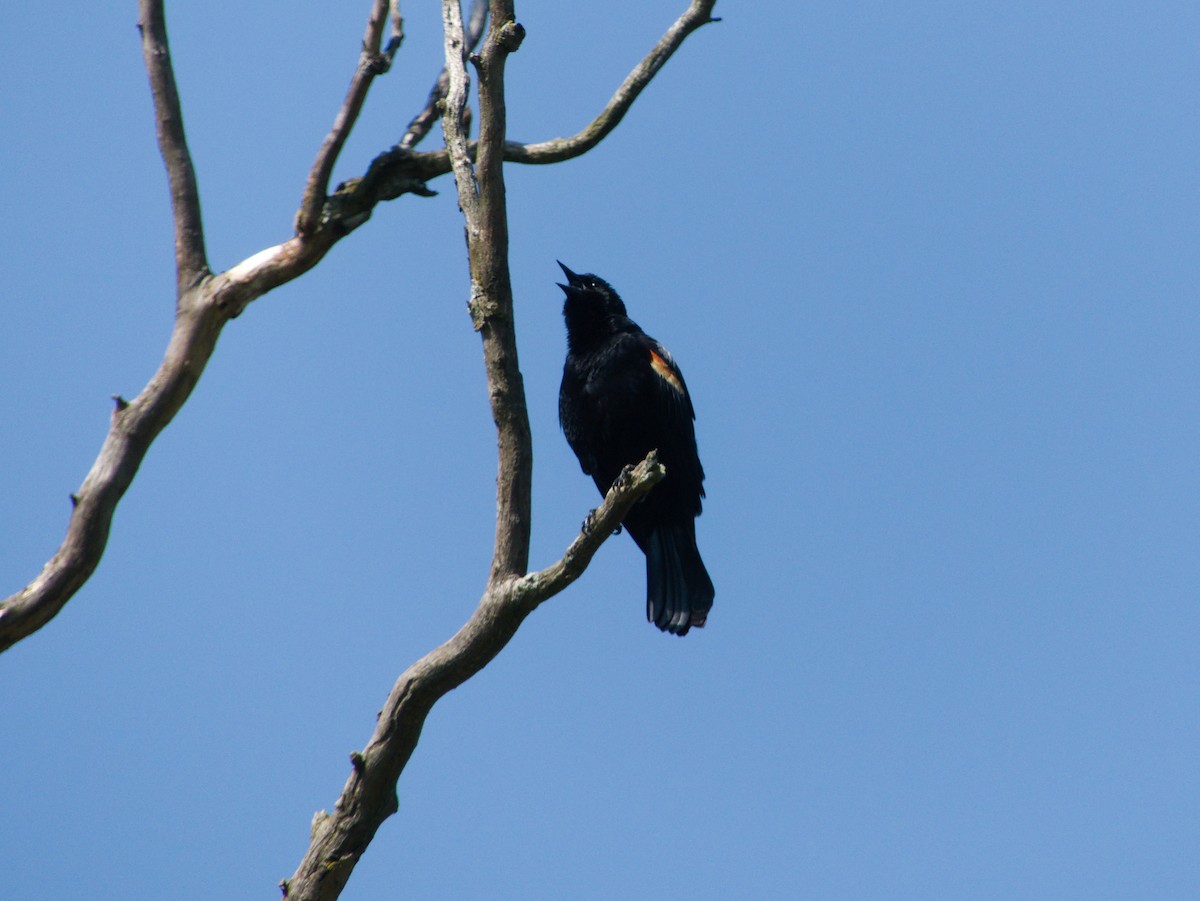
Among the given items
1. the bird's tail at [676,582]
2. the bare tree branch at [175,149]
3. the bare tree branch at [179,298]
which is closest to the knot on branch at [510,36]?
the bare tree branch at [179,298]

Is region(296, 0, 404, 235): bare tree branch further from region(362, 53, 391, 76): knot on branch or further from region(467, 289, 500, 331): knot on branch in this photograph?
region(467, 289, 500, 331): knot on branch

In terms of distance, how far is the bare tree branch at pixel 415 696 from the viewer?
3.88 meters

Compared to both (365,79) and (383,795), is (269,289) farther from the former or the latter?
(383,795)

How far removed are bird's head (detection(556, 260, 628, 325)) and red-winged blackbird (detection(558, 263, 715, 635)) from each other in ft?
0.08

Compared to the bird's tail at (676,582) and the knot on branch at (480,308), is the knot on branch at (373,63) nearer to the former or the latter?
the knot on branch at (480,308)

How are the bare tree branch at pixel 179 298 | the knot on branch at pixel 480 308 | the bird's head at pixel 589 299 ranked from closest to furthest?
the bare tree branch at pixel 179 298 → the knot on branch at pixel 480 308 → the bird's head at pixel 589 299

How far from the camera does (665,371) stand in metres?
6.57

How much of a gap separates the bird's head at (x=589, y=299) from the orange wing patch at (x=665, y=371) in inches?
19.8

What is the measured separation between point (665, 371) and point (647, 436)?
1.34ft

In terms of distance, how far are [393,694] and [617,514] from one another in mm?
1006

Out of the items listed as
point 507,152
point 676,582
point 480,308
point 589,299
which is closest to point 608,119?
point 507,152

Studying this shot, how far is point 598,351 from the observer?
6.63 m

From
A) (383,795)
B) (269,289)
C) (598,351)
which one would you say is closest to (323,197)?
(269,289)

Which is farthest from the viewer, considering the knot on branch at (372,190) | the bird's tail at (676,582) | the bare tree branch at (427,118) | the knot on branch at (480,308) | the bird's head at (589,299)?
the bird's head at (589,299)
